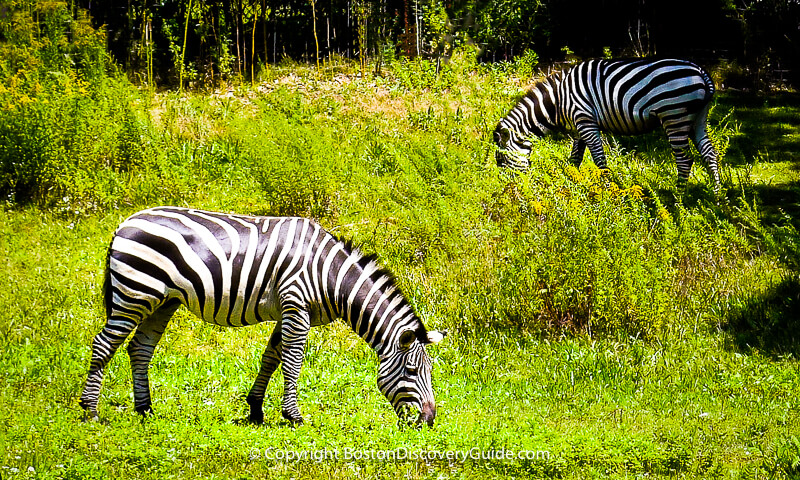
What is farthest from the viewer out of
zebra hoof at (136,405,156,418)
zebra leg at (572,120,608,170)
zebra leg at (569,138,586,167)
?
zebra leg at (569,138,586,167)

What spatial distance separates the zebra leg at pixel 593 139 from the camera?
1326 cm

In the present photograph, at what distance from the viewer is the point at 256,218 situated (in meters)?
7.61

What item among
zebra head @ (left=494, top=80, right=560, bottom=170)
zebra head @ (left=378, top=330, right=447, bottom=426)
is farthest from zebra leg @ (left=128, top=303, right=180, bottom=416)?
zebra head @ (left=494, top=80, right=560, bottom=170)

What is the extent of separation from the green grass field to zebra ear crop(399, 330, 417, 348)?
0.70 m

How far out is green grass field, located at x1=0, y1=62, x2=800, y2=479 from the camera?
21.7 ft

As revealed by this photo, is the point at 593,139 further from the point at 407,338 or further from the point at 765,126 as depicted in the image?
the point at 407,338

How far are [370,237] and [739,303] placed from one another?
4.73 m

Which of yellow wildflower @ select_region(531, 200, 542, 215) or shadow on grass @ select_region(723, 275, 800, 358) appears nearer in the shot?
shadow on grass @ select_region(723, 275, 800, 358)

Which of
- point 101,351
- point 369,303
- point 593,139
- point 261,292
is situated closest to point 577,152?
point 593,139

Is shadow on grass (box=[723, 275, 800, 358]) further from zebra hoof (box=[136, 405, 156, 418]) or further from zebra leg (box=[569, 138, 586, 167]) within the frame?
zebra hoof (box=[136, 405, 156, 418])

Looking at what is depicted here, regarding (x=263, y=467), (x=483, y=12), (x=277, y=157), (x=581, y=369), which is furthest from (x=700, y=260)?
(x=483, y=12)

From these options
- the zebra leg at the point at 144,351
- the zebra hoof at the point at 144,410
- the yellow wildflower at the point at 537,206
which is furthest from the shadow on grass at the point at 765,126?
the zebra hoof at the point at 144,410

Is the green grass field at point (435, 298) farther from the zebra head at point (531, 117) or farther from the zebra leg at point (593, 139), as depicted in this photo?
the zebra leg at point (593, 139)

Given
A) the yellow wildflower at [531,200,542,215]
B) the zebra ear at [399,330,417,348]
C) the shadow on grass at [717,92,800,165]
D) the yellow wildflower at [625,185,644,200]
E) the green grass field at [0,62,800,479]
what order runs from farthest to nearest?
the shadow on grass at [717,92,800,165] < the yellow wildflower at [625,185,644,200] < the yellow wildflower at [531,200,542,215] < the zebra ear at [399,330,417,348] < the green grass field at [0,62,800,479]
